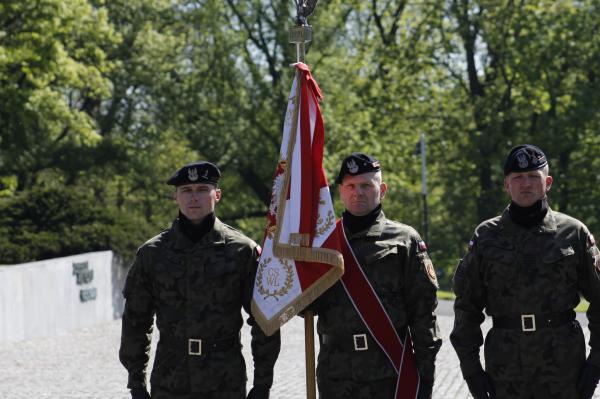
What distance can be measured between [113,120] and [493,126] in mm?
13259

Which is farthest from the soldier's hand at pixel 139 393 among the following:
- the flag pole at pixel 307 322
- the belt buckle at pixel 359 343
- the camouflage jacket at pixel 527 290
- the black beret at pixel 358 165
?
the camouflage jacket at pixel 527 290

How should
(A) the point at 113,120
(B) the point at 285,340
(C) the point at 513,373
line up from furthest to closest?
(A) the point at 113,120 → (B) the point at 285,340 → (C) the point at 513,373

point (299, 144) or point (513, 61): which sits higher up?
point (513, 61)

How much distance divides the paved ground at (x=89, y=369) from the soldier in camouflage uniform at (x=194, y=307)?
15.2ft

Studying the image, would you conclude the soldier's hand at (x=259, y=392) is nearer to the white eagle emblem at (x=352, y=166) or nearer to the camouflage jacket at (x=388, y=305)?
the camouflage jacket at (x=388, y=305)

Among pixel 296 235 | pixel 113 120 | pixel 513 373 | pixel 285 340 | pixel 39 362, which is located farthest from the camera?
pixel 113 120

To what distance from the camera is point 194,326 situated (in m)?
5.25

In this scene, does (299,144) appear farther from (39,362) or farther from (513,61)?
(513,61)

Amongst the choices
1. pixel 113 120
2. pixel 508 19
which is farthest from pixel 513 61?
pixel 113 120

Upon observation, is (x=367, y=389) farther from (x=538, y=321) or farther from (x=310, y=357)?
(x=538, y=321)

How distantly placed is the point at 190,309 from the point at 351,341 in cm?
87

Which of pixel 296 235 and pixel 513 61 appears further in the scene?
A: pixel 513 61

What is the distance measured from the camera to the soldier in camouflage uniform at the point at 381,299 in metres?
5.26

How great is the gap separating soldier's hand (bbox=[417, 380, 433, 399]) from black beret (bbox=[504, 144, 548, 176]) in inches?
45.7
